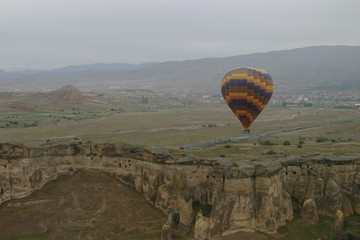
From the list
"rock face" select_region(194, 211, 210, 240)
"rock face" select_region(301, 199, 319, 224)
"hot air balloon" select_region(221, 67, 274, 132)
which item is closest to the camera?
"rock face" select_region(194, 211, 210, 240)

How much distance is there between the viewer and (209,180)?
3048cm

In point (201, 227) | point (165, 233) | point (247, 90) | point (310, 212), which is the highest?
point (247, 90)

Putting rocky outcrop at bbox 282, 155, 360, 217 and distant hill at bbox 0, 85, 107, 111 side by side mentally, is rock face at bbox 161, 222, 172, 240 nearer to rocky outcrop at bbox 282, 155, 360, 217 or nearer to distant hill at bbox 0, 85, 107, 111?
rocky outcrop at bbox 282, 155, 360, 217

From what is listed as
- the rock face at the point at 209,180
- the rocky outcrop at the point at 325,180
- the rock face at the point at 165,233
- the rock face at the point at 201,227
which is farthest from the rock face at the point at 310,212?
the rock face at the point at 165,233

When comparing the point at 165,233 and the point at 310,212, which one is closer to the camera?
the point at 165,233

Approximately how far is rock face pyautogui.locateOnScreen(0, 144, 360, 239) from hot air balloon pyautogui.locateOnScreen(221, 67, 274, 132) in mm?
16790

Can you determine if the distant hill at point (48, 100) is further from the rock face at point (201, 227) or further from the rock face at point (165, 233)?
the rock face at point (201, 227)

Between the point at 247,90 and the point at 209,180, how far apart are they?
65.6 ft

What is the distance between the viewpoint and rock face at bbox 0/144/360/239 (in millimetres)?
26828

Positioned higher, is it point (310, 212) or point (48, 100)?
point (48, 100)

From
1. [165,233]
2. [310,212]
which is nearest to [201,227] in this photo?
[165,233]

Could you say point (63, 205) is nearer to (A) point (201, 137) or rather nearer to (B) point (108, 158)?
(B) point (108, 158)

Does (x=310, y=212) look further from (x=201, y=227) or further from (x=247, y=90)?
(x=247, y=90)

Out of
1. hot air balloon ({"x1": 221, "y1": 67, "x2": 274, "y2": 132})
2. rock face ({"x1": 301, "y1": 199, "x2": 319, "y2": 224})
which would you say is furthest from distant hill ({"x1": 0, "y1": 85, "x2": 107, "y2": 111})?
rock face ({"x1": 301, "y1": 199, "x2": 319, "y2": 224})
